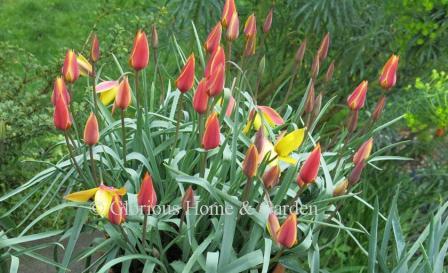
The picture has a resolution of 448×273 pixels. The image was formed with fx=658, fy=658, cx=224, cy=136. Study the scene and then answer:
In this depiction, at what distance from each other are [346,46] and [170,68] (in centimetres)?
114

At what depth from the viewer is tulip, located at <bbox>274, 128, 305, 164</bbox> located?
53.4 inches

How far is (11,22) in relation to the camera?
178 inches

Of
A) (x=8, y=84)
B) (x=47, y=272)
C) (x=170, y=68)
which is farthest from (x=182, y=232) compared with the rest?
(x=170, y=68)

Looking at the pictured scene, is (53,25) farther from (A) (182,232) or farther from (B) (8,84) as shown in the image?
(A) (182,232)

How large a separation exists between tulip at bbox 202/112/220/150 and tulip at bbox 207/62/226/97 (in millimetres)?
97

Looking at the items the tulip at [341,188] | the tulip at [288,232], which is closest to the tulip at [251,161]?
the tulip at [288,232]

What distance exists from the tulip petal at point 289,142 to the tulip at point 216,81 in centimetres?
17

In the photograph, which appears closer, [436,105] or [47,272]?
[47,272]

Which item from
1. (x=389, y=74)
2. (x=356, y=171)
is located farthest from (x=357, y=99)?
(x=356, y=171)

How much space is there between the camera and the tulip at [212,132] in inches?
48.9

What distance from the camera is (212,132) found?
4.11 feet

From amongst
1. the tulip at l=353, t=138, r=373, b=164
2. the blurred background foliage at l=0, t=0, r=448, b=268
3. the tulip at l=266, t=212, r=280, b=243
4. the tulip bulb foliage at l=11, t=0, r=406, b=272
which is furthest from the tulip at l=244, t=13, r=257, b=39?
the blurred background foliage at l=0, t=0, r=448, b=268

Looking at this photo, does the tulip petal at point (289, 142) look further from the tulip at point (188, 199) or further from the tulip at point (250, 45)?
the tulip at point (250, 45)

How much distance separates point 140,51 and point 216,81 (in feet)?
0.54
